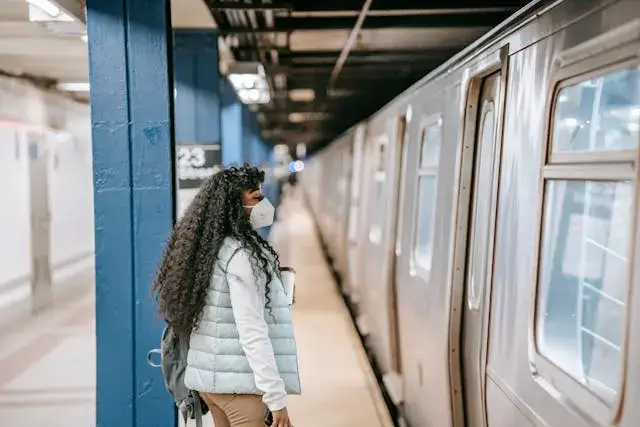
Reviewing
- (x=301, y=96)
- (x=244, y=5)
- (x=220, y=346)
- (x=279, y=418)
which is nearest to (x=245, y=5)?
(x=244, y=5)

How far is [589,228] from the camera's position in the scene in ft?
7.38

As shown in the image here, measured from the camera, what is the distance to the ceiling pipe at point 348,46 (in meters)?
6.93

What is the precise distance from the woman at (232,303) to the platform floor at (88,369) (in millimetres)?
2179

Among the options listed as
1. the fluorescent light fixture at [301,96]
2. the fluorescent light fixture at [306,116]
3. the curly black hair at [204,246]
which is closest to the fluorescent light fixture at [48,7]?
the curly black hair at [204,246]

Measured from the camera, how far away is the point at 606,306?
2.16 m

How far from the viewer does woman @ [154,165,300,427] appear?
2.79 m

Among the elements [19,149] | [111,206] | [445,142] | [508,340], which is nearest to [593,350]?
[508,340]

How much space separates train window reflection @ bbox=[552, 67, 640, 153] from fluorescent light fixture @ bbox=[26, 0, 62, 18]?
311 centimetres

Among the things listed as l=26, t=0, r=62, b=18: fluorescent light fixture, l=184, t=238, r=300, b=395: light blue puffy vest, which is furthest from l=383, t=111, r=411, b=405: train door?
l=184, t=238, r=300, b=395: light blue puffy vest

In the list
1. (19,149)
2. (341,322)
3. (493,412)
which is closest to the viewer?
(493,412)

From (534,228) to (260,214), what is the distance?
1102mm

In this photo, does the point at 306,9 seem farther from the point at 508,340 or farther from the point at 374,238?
the point at 508,340

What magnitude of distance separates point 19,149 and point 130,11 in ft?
24.5

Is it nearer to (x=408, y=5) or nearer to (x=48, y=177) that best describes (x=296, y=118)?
(x=48, y=177)
